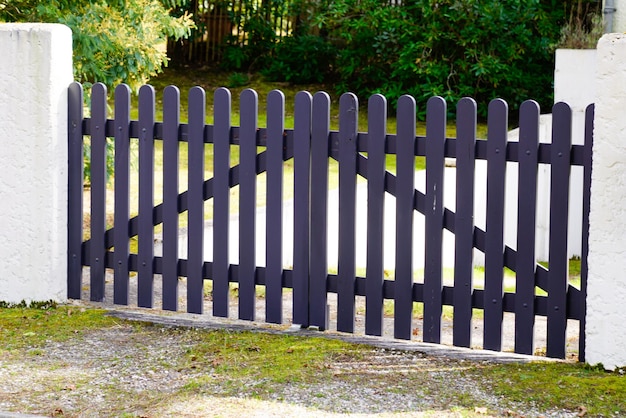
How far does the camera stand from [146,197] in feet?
21.1

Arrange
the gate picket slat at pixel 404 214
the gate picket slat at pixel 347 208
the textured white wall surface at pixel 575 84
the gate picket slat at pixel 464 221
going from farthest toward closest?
the textured white wall surface at pixel 575 84 < the gate picket slat at pixel 347 208 < the gate picket slat at pixel 404 214 < the gate picket slat at pixel 464 221

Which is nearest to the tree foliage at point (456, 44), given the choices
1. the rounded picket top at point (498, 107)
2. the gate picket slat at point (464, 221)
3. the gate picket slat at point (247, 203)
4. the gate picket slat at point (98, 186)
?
the gate picket slat at point (98, 186)

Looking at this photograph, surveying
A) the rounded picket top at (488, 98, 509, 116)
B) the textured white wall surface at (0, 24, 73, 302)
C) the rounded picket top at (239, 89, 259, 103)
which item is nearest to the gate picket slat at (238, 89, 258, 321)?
the rounded picket top at (239, 89, 259, 103)

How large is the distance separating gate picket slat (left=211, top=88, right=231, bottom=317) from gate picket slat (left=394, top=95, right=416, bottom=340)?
100 centimetres

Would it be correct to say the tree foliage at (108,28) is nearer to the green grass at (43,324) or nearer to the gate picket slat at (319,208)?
the green grass at (43,324)

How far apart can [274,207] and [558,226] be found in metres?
1.58

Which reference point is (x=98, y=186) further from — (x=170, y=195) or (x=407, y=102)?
(x=407, y=102)

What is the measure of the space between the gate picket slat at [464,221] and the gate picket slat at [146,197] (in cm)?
183

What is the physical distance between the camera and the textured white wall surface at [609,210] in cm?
526

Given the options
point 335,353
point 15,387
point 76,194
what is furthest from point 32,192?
point 335,353

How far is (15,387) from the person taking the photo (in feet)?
17.3

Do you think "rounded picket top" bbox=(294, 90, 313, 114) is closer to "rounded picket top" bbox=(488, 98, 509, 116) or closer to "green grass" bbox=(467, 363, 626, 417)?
"rounded picket top" bbox=(488, 98, 509, 116)

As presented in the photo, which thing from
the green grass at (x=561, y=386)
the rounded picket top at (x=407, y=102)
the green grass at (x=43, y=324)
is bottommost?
the green grass at (x=43, y=324)

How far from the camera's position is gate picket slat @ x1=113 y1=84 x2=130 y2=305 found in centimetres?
642
